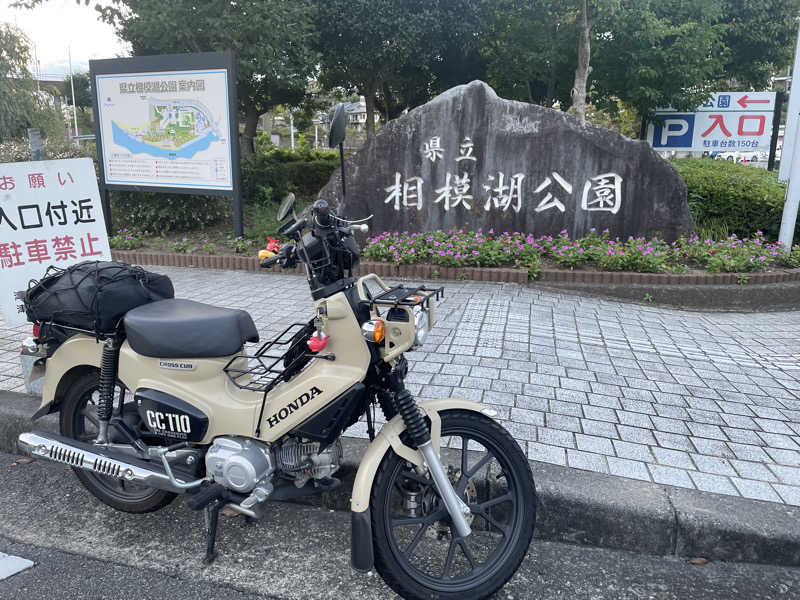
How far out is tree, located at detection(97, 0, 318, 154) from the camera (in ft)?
37.1

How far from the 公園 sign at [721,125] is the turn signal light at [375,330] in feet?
52.9

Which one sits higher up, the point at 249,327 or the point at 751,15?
the point at 751,15

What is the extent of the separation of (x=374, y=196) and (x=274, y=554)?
603cm

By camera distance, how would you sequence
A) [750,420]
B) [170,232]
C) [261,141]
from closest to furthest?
[750,420]
[170,232]
[261,141]

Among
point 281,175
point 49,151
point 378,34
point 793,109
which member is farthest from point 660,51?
point 49,151

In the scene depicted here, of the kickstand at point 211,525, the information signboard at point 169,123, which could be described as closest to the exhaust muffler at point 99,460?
the kickstand at point 211,525

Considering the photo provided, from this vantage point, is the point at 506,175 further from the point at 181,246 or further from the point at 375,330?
the point at 375,330

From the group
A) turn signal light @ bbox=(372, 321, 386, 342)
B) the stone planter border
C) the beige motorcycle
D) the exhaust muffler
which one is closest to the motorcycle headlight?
the beige motorcycle

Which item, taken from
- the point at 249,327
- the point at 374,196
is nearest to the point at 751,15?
the point at 374,196

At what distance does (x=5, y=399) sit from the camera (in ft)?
12.9

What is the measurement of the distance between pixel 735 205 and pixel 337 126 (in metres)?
7.69

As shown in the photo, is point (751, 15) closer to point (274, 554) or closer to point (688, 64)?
point (688, 64)

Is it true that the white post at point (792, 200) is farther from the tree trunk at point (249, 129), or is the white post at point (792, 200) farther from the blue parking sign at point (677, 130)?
the tree trunk at point (249, 129)

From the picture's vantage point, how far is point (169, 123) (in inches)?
332
